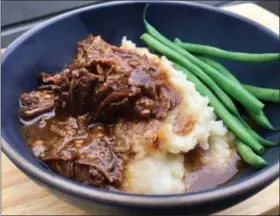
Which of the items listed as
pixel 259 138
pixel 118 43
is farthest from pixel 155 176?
pixel 118 43

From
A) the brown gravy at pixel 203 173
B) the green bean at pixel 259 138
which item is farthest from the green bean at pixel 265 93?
the brown gravy at pixel 203 173

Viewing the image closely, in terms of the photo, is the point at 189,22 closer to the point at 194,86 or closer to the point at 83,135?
the point at 194,86

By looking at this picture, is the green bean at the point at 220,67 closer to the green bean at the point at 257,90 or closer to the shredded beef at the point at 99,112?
→ the green bean at the point at 257,90

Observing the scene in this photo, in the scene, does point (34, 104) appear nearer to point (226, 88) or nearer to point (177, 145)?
point (177, 145)

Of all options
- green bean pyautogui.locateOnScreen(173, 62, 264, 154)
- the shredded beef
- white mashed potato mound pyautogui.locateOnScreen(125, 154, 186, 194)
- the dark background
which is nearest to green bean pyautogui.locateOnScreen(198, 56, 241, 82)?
green bean pyautogui.locateOnScreen(173, 62, 264, 154)

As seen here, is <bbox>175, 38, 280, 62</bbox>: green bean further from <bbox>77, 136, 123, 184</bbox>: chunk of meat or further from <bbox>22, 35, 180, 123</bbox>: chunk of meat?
<bbox>77, 136, 123, 184</bbox>: chunk of meat

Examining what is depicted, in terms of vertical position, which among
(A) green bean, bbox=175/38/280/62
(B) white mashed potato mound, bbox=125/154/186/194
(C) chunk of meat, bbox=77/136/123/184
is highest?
(A) green bean, bbox=175/38/280/62

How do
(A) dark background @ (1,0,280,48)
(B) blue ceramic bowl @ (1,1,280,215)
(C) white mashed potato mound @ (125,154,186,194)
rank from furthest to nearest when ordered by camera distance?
(A) dark background @ (1,0,280,48)
(C) white mashed potato mound @ (125,154,186,194)
(B) blue ceramic bowl @ (1,1,280,215)
